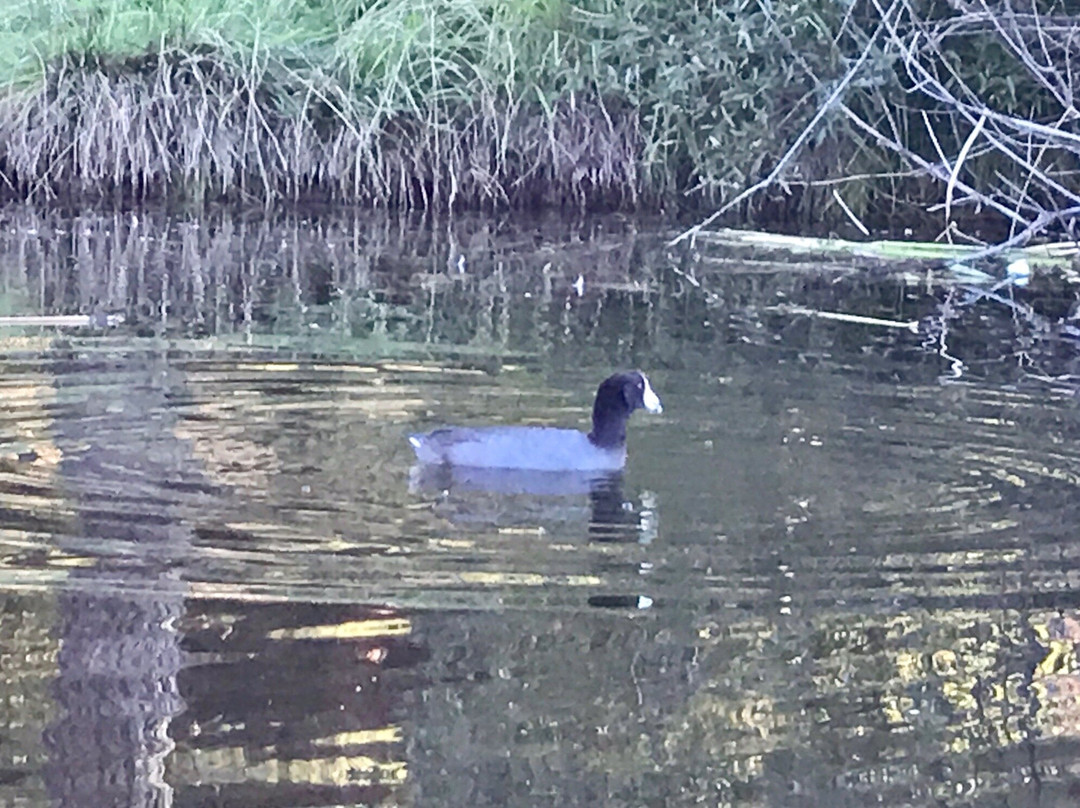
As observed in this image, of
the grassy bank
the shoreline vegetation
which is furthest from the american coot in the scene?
the grassy bank

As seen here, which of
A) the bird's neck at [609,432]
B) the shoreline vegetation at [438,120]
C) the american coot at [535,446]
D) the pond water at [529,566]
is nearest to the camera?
the pond water at [529,566]

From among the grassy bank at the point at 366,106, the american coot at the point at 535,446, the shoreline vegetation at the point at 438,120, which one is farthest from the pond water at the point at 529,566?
the grassy bank at the point at 366,106

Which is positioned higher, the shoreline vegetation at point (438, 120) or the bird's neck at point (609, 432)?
the shoreline vegetation at point (438, 120)

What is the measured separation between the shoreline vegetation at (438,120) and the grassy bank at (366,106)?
0.05ft

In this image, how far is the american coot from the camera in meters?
5.86

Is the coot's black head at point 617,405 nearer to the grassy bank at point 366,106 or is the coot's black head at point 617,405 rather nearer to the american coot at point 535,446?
the american coot at point 535,446

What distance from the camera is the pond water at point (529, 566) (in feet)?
11.8

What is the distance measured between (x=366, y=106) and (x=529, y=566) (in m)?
8.94

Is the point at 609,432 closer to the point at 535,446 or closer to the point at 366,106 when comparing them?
the point at 535,446

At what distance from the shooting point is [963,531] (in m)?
5.16

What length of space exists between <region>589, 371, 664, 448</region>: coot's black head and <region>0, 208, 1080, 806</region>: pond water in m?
0.14

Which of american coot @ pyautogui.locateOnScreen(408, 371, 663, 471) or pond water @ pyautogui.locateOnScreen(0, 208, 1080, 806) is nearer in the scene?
pond water @ pyautogui.locateOnScreen(0, 208, 1080, 806)

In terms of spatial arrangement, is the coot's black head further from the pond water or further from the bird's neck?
the pond water

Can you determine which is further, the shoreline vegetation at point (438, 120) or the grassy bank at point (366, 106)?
the grassy bank at point (366, 106)
